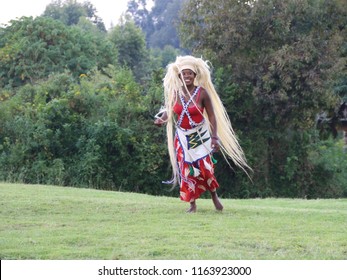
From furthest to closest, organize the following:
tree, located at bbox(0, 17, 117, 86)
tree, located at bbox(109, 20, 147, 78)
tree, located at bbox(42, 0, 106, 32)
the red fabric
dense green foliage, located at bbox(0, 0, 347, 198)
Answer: tree, located at bbox(42, 0, 106, 32) → tree, located at bbox(109, 20, 147, 78) → tree, located at bbox(0, 17, 117, 86) → dense green foliage, located at bbox(0, 0, 347, 198) → the red fabric

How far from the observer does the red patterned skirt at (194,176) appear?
36.1ft

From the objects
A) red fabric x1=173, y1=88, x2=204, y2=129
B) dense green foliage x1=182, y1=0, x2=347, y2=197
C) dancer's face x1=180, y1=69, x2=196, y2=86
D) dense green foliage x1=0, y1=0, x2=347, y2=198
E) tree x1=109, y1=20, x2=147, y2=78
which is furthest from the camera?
tree x1=109, y1=20, x2=147, y2=78

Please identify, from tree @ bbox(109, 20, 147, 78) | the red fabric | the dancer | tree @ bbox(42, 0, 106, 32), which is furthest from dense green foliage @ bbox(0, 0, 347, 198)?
tree @ bbox(42, 0, 106, 32)

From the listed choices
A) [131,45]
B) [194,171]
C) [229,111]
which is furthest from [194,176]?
[131,45]

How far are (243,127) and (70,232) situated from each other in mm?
17173

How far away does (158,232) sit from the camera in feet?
31.0

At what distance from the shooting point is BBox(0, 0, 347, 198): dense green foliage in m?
22.4

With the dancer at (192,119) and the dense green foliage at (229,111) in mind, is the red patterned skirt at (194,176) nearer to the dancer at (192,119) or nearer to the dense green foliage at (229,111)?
the dancer at (192,119)

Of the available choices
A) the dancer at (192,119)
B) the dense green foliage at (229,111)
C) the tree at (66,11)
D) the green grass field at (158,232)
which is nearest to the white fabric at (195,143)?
the dancer at (192,119)

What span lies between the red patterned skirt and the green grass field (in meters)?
0.33

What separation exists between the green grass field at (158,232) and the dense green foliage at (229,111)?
936 cm

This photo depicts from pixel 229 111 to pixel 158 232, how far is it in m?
16.3

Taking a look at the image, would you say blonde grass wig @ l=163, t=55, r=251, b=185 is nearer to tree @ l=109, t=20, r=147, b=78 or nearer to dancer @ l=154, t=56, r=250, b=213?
dancer @ l=154, t=56, r=250, b=213

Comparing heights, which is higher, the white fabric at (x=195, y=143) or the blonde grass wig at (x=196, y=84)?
the blonde grass wig at (x=196, y=84)
